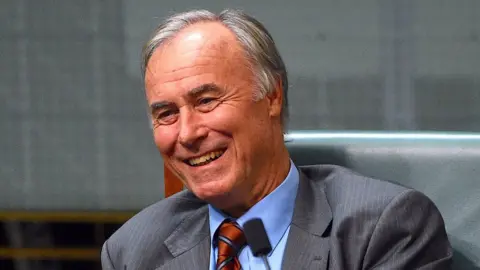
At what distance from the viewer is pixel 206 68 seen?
1.38 metres

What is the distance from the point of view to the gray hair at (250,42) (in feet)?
4.60

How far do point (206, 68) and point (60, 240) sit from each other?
2346 mm

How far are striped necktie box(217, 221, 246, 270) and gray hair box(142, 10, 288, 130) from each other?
0.19 metres

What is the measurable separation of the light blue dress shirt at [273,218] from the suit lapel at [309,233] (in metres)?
0.02

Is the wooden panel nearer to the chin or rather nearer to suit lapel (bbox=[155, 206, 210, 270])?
suit lapel (bbox=[155, 206, 210, 270])

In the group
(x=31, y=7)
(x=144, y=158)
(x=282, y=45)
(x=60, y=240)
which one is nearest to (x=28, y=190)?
(x=60, y=240)

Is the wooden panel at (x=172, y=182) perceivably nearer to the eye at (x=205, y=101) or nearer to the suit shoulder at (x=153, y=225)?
the suit shoulder at (x=153, y=225)

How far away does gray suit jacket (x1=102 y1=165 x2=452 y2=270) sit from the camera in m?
1.33

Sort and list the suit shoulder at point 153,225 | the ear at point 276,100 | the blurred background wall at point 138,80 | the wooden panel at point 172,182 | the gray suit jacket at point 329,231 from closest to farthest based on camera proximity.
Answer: the gray suit jacket at point 329,231 → the ear at point 276,100 → the suit shoulder at point 153,225 → the wooden panel at point 172,182 → the blurred background wall at point 138,80

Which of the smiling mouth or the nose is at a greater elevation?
the nose

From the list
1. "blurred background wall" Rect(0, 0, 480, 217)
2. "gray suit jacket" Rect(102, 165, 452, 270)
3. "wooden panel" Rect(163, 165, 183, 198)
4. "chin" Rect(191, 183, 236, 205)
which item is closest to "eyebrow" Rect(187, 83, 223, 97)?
"chin" Rect(191, 183, 236, 205)

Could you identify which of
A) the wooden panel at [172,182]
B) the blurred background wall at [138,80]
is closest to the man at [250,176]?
the wooden panel at [172,182]

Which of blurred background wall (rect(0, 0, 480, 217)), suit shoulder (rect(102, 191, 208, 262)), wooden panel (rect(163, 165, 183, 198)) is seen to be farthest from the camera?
blurred background wall (rect(0, 0, 480, 217))

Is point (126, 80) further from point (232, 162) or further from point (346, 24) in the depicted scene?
point (232, 162)
